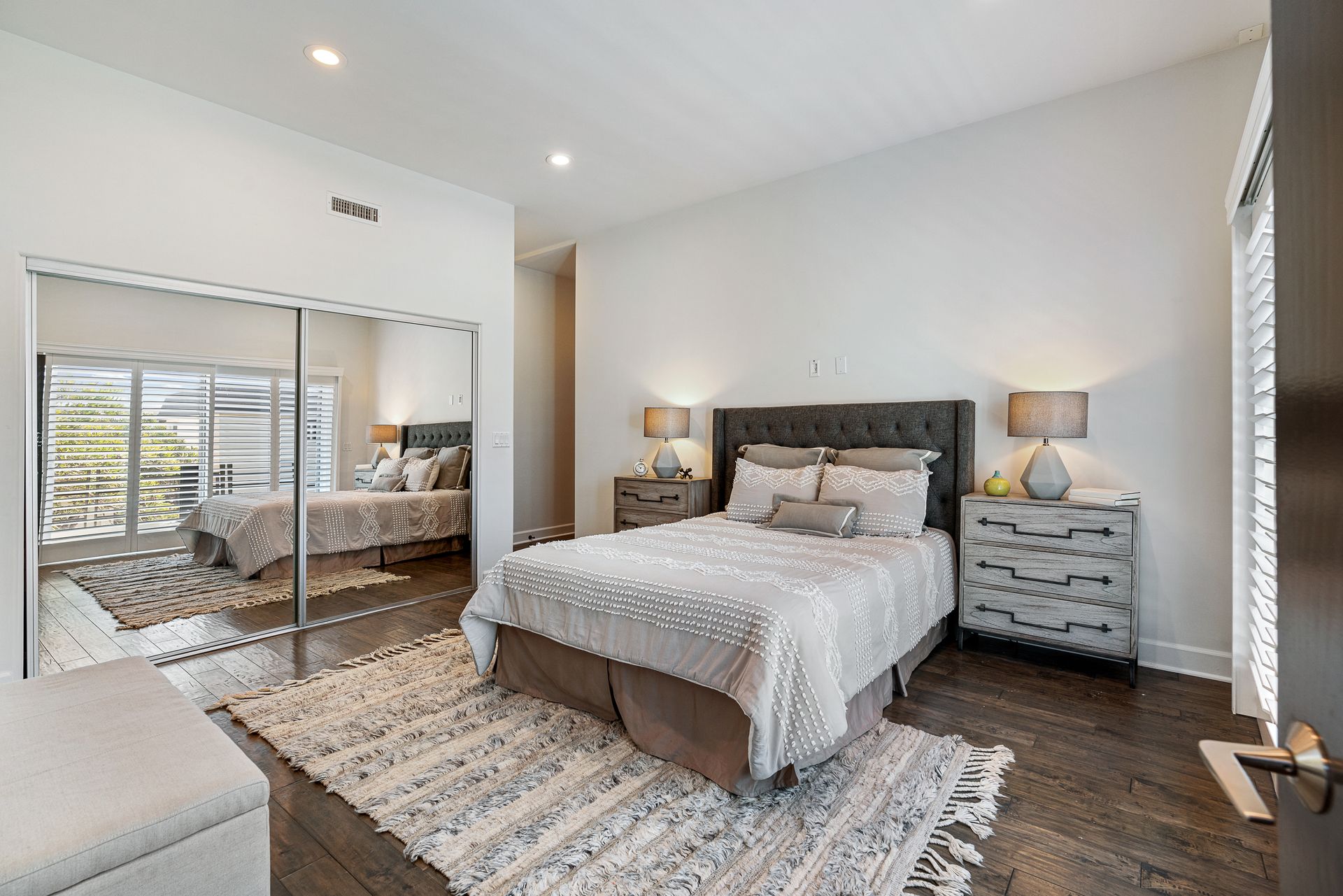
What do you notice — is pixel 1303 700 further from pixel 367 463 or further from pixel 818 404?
pixel 367 463

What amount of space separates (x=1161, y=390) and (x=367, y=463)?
14.5 ft

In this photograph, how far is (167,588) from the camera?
3.29 m

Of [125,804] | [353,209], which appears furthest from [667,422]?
[125,804]

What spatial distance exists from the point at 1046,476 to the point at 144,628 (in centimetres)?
467

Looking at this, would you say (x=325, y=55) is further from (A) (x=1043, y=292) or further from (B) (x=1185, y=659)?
(B) (x=1185, y=659)

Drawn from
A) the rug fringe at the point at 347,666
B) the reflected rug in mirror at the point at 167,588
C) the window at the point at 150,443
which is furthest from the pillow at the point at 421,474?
the rug fringe at the point at 347,666

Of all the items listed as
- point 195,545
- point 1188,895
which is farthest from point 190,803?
point 195,545

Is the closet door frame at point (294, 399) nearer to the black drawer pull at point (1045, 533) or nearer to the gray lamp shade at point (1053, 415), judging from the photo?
the black drawer pull at point (1045, 533)

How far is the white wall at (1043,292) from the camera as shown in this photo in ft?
9.70

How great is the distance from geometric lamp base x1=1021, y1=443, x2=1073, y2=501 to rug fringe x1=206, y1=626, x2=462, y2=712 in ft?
10.4

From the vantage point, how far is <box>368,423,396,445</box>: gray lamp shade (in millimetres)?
3949

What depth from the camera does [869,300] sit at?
3965 millimetres

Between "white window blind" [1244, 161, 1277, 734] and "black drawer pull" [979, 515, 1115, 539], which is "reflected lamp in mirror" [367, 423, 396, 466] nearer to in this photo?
"black drawer pull" [979, 515, 1115, 539]

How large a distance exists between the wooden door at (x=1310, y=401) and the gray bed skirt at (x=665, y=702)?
153cm
